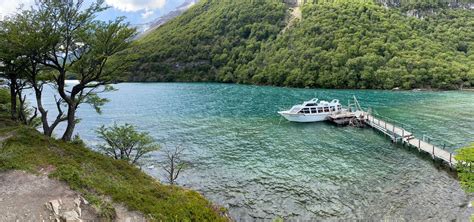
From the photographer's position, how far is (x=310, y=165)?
3272cm

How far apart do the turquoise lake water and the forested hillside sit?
5723cm

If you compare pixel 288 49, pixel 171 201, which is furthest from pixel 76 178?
pixel 288 49

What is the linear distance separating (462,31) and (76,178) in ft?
578

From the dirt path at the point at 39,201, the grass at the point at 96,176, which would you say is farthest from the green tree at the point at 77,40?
the dirt path at the point at 39,201

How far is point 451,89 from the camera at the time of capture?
106625 millimetres

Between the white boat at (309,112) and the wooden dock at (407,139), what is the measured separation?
6680 millimetres

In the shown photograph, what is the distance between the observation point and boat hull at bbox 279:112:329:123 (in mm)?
57938

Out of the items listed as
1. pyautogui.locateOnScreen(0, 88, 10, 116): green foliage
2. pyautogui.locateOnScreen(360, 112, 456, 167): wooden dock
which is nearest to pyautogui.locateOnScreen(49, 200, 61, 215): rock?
pyautogui.locateOnScreen(0, 88, 10, 116): green foliage

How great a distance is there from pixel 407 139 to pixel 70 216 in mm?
41439

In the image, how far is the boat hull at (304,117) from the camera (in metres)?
57.9

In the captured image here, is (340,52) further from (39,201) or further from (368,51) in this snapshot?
(39,201)

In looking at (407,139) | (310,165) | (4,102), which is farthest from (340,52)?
(4,102)

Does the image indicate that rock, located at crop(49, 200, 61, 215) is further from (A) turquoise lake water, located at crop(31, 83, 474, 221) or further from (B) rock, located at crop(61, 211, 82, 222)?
(A) turquoise lake water, located at crop(31, 83, 474, 221)

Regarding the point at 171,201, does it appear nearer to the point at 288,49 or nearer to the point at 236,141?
the point at 236,141
